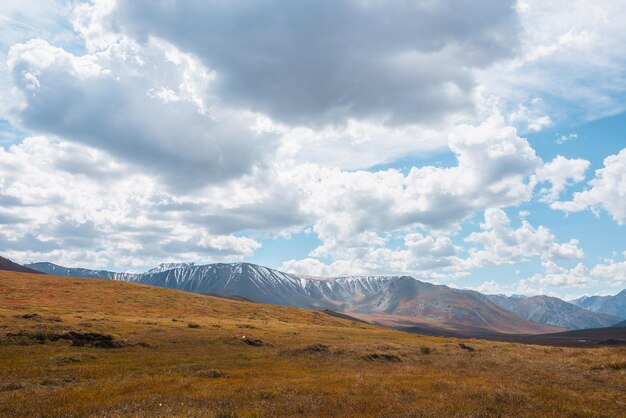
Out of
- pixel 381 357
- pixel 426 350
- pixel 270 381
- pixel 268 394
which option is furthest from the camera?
pixel 426 350

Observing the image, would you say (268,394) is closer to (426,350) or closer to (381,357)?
(381,357)

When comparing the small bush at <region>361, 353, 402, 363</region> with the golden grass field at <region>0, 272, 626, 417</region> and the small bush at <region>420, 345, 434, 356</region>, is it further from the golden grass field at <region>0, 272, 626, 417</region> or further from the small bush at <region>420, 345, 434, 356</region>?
the small bush at <region>420, 345, 434, 356</region>

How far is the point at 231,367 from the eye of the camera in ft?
117

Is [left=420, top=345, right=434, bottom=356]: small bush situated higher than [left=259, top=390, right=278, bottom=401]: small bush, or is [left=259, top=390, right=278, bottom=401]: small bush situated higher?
[left=259, top=390, right=278, bottom=401]: small bush

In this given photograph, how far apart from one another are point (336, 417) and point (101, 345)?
115 feet

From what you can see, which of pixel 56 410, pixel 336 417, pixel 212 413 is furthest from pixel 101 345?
pixel 336 417

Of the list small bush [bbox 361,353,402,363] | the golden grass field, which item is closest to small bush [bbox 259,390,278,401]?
the golden grass field

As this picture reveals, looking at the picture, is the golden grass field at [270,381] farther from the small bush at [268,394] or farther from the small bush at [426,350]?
the small bush at [426,350]

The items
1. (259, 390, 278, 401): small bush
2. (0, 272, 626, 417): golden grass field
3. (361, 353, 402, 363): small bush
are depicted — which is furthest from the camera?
(361, 353, 402, 363): small bush

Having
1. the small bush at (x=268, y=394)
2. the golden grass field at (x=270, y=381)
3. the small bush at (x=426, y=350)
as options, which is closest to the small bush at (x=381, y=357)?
the golden grass field at (x=270, y=381)

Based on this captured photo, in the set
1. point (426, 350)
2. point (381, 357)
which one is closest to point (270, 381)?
point (381, 357)

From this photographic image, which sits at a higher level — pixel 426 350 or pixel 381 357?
pixel 381 357

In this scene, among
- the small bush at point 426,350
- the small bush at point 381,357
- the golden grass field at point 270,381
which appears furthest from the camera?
the small bush at point 426,350

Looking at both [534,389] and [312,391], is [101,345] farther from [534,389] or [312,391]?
[534,389]
